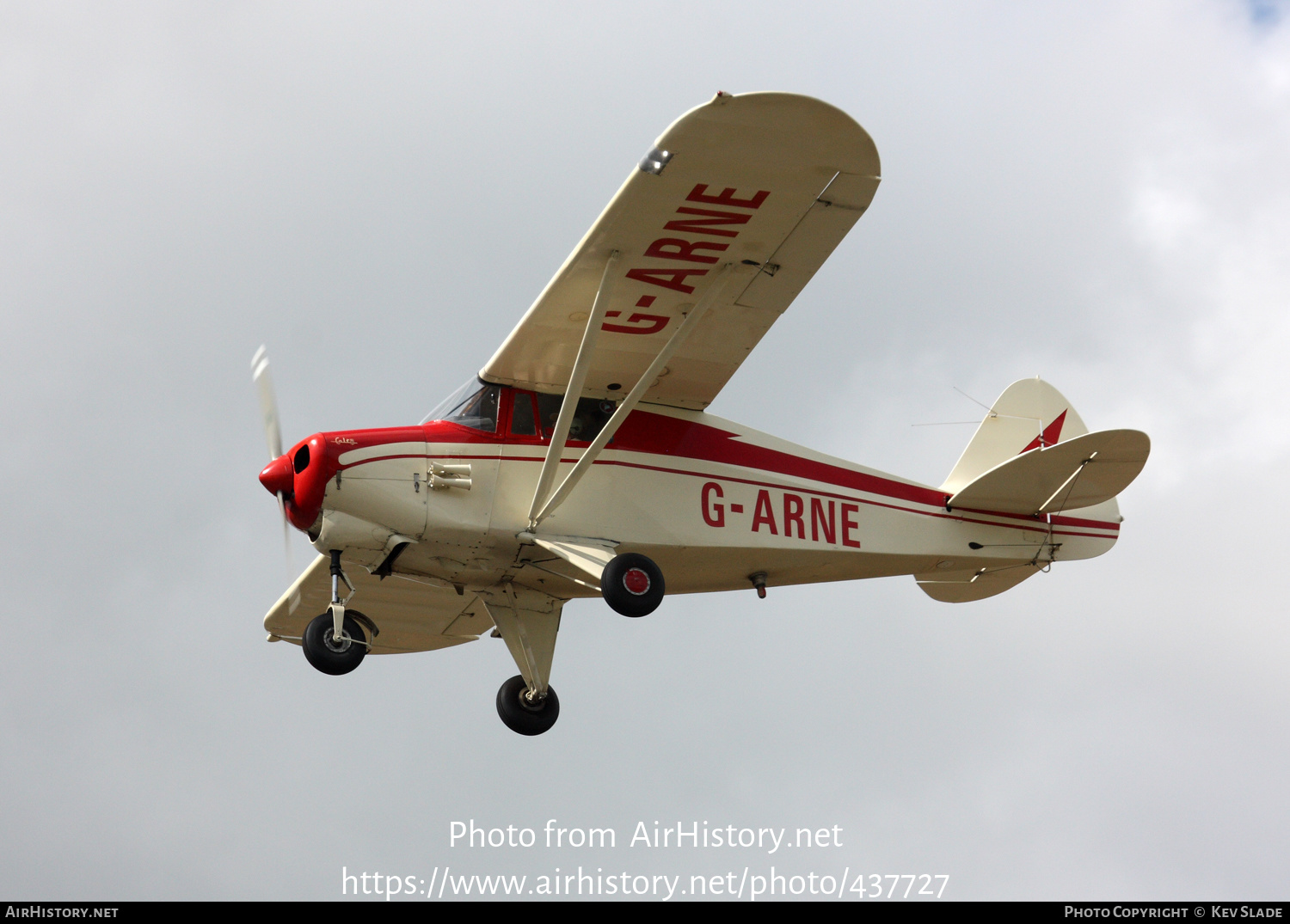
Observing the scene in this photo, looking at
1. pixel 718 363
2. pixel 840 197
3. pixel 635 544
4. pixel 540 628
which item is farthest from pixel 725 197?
pixel 540 628

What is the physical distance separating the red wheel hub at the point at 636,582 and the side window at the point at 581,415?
131cm

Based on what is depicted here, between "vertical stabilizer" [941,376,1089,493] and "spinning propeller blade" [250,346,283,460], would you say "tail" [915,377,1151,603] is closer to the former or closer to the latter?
"vertical stabilizer" [941,376,1089,493]

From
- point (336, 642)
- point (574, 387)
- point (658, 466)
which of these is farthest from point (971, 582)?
point (336, 642)

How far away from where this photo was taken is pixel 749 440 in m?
13.3

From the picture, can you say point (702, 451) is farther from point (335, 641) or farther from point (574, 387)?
point (335, 641)

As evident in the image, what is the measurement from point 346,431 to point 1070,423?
7.82 meters

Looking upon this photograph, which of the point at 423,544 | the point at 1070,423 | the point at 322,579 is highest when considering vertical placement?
the point at 1070,423

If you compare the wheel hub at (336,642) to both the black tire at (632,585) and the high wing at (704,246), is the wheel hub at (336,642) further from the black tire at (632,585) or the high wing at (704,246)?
the high wing at (704,246)

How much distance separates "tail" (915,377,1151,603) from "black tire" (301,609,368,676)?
5.49 metres

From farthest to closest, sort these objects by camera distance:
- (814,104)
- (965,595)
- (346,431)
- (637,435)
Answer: (965,595), (637,435), (346,431), (814,104)

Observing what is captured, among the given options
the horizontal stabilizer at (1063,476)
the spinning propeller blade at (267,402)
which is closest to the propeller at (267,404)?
the spinning propeller blade at (267,402)

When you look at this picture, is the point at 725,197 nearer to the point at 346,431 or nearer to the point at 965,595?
the point at 346,431

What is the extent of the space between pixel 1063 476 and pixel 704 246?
4.41 meters

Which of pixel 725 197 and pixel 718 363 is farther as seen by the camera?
pixel 718 363
